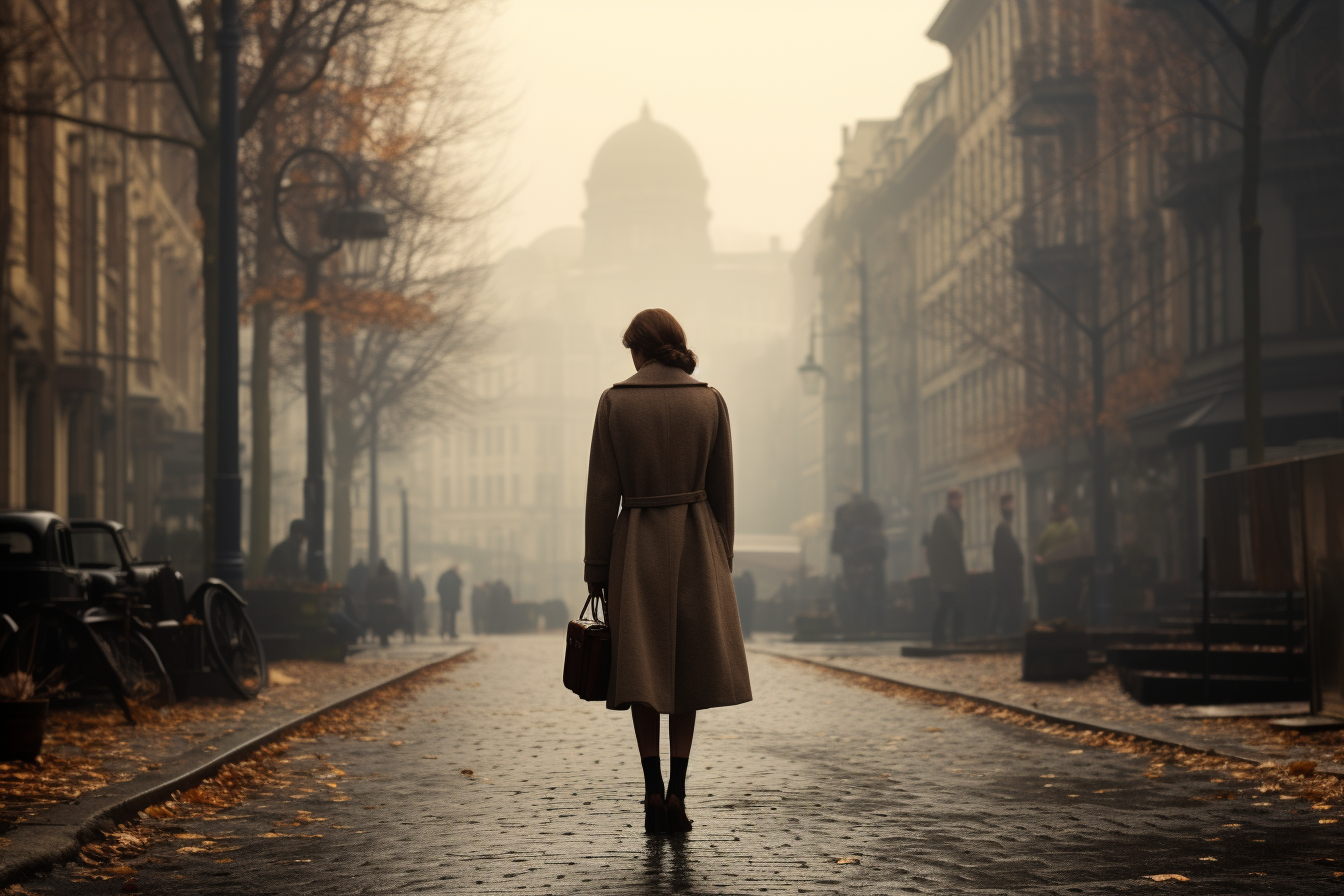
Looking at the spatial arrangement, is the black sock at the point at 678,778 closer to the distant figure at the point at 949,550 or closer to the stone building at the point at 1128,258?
the stone building at the point at 1128,258

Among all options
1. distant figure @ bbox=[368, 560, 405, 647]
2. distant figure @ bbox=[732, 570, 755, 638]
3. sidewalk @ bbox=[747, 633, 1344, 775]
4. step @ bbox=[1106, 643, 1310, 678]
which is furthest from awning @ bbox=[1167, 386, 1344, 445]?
distant figure @ bbox=[732, 570, 755, 638]

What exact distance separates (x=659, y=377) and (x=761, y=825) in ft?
5.86

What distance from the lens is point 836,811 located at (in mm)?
8344

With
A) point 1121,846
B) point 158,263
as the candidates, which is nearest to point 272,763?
point 1121,846

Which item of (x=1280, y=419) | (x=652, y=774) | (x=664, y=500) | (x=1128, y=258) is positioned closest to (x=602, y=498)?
(x=664, y=500)

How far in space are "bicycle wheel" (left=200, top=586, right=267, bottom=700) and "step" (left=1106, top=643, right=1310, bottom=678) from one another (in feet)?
22.1

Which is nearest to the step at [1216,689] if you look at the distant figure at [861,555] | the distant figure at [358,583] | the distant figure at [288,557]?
the distant figure at [288,557]

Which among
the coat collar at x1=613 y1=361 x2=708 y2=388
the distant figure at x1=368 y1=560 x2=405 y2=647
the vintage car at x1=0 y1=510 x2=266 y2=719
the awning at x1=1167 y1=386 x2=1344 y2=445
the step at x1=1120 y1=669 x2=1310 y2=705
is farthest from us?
the distant figure at x1=368 y1=560 x2=405 y2=647

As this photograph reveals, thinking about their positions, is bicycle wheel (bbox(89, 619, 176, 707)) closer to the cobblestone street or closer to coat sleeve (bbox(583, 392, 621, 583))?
the cobblestone street

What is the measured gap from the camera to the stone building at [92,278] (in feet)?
84.0

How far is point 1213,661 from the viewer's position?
14383 millimetres

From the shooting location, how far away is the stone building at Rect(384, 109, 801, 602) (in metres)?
133

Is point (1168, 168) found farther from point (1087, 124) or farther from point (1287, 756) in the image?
point (1287, 756)

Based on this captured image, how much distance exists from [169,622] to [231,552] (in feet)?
8.65
